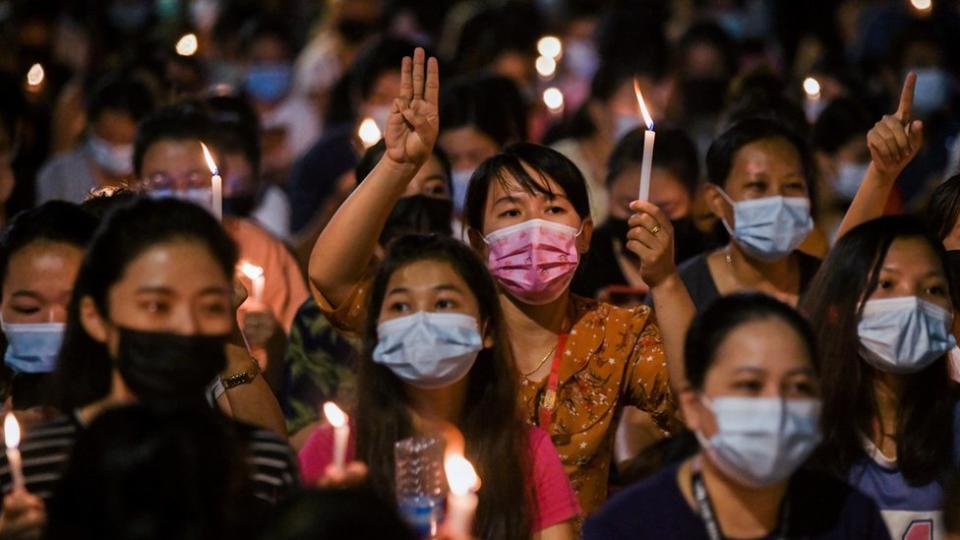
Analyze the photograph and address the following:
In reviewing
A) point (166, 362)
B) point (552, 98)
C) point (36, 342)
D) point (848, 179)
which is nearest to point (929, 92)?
point (848, 179)

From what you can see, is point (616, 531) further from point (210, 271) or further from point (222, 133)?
point (222, 133)

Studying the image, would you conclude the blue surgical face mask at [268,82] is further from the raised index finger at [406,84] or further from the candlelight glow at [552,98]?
the raised index finger at [406,84]

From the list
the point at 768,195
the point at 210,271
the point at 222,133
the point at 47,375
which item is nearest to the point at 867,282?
the point at 768,195

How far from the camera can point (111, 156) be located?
29.6 ft

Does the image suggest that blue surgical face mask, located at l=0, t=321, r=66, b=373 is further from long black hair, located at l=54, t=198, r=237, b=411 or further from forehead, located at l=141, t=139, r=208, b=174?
forehead, located at l=141, t=139, r=208, b=174

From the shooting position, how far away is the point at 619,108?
10031mm

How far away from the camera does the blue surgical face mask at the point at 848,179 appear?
895 cm

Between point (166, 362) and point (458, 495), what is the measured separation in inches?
31.0

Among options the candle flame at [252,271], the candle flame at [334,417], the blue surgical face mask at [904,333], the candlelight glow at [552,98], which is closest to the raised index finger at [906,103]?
the blue surgical face mask at [904,333]

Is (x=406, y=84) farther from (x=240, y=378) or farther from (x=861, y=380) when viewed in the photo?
(x=861, y=380)

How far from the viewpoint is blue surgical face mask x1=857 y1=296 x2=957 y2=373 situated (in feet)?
17.5

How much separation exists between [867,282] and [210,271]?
191cm

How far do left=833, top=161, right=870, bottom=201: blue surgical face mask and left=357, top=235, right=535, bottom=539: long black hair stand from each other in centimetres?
395

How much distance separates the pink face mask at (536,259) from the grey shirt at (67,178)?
12.4 feet
